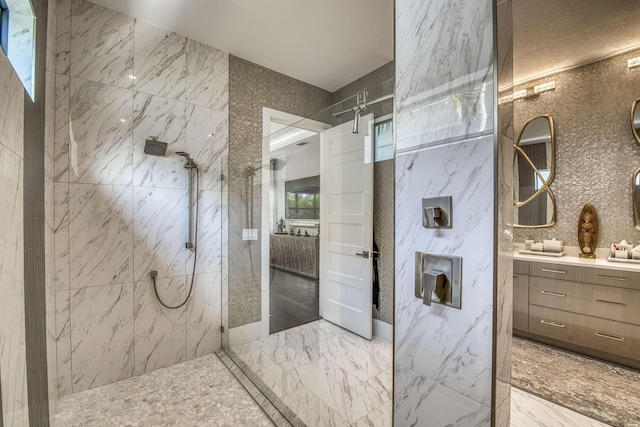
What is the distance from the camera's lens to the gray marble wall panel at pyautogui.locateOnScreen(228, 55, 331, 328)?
2508 millimetres

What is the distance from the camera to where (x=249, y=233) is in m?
2.51

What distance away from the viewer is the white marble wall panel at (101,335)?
1969 mm

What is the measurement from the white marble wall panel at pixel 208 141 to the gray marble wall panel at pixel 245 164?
0.30 ft

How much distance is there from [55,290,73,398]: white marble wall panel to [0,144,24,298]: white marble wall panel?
114 cm

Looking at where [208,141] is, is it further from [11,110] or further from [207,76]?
[11,110]

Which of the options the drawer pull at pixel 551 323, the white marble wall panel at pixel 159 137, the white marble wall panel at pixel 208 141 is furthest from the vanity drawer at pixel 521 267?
the white marble wall panel at pixel 159 137

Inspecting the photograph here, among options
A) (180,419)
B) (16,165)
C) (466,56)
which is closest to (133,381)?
(180,419)

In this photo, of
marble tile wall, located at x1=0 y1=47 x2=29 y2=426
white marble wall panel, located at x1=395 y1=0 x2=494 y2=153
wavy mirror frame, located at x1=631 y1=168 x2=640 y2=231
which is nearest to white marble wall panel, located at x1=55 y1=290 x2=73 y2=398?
marble tile wall, located at x1=0 y1=47 x2=29 y2=426

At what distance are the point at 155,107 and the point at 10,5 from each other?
1171 millimetres

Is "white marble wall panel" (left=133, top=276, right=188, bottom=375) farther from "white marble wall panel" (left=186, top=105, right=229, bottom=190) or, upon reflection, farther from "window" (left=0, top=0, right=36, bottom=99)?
"window" (left=0, top=0, right=36, bottom=99)

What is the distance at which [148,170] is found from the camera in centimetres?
225

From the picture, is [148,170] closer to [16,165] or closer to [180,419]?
[16,165]

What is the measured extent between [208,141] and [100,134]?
31.8 inches

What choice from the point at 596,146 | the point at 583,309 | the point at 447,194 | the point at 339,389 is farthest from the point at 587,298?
the point at 447,194
